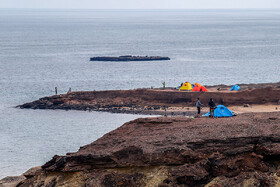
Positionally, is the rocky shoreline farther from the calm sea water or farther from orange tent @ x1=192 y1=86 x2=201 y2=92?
the calm sea water

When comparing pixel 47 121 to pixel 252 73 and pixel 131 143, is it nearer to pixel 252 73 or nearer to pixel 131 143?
pixel 131 143

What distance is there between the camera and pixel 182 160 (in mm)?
17047

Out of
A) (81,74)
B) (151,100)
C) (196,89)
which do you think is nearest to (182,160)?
(196,89)

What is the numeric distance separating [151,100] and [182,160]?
111ft

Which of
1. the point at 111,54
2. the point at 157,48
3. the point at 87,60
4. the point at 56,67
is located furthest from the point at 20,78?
the point at 157,48

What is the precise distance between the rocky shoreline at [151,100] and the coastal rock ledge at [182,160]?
27570 millimetres

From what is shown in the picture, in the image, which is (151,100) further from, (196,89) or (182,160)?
(182,160)

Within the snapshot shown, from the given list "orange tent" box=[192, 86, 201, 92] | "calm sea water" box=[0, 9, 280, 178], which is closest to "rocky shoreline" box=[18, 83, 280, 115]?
"orange tent" box=[192, 86, 201, 92]

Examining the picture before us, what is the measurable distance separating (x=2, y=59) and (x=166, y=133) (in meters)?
96.8

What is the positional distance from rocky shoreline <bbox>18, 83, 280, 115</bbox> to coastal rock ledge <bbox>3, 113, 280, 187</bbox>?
1085 inches

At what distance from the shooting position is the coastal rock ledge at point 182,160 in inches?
651

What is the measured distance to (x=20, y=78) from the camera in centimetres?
8069

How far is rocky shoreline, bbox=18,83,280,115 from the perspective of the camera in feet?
157

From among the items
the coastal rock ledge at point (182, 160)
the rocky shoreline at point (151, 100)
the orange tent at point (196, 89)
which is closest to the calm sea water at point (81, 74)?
the rocky shoreline at point (151, 100)
